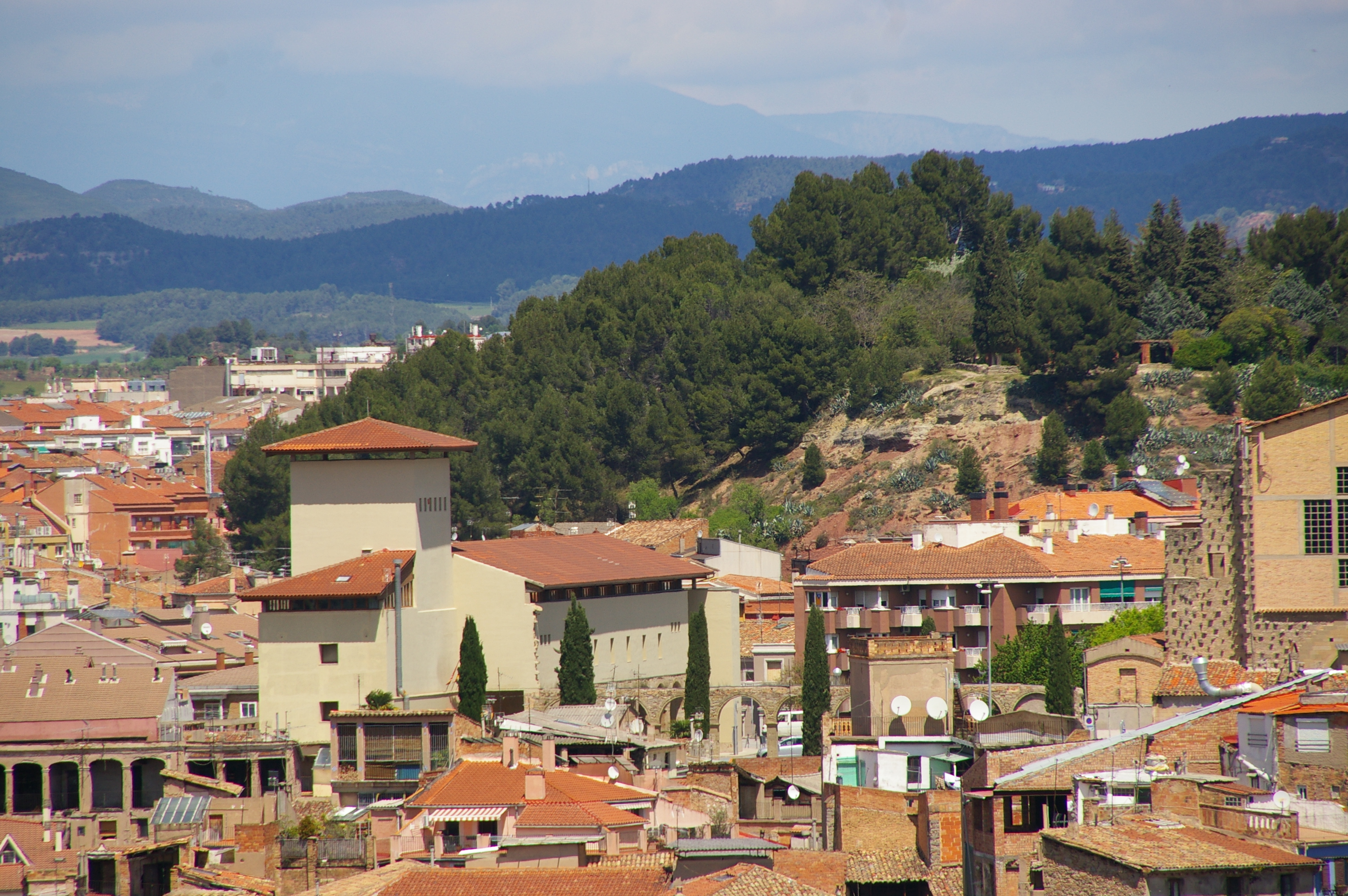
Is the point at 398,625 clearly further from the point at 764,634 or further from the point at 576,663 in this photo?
the point at 764,634

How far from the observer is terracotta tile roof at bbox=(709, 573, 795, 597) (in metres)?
65.5

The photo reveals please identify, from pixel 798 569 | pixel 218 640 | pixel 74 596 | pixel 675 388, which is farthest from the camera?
pixel 675 388

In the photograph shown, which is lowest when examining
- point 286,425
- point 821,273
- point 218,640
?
point 218,640

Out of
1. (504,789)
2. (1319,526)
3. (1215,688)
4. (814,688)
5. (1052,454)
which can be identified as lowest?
(814,688)

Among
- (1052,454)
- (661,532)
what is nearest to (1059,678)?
(661,532)

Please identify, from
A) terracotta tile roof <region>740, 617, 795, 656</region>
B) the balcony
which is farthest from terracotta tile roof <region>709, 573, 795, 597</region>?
the balcony

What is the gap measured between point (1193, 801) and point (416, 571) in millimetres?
28509

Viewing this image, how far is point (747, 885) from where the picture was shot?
23.2 metres

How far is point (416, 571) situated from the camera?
47531 millimetres

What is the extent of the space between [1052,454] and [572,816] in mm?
52710

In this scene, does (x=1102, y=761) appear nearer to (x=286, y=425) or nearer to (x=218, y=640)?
(x=218, y=640)

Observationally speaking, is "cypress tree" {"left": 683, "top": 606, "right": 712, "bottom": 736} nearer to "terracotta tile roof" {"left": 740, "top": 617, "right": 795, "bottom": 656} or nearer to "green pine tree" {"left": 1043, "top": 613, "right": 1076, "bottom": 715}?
"terracotta tile roof" {"left": 740, "top": 617, "right": 795, "bottom": 656}

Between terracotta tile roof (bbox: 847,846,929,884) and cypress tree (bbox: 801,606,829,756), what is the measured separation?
19132 mm

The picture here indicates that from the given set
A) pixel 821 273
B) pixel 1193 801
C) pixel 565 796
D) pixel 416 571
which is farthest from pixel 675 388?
pixel 1193 801
